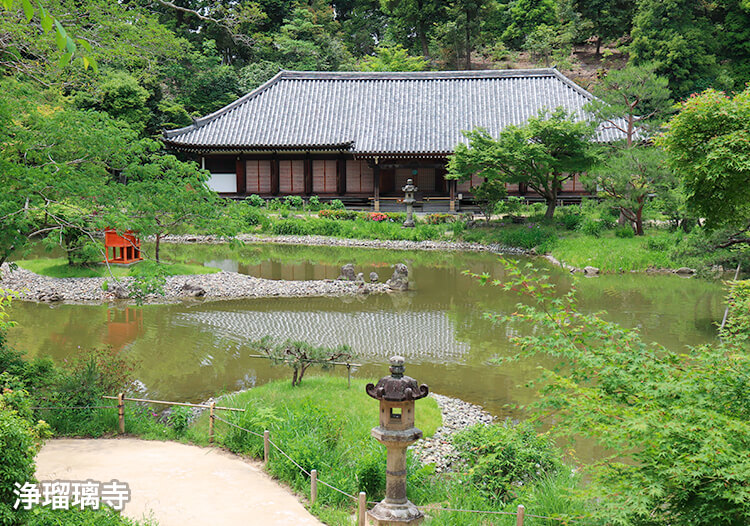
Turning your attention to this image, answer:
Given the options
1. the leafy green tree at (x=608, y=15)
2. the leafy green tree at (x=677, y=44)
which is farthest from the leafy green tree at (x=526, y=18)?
the leafy green tree at (x=677, y=44)

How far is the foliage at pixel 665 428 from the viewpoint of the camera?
4117 mm

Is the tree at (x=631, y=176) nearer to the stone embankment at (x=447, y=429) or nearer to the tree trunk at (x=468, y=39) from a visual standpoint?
the stone embankment at (x=447, y=429)

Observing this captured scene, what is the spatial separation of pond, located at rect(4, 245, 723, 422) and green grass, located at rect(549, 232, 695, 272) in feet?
2.62

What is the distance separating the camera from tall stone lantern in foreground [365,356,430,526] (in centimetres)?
633

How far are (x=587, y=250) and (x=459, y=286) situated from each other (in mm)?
6059

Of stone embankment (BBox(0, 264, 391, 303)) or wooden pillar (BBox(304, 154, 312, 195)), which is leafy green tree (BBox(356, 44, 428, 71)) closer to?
wooden pillar (BBox(304, 154, 312, 195))

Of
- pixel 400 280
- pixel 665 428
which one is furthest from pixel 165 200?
pixel 400 280

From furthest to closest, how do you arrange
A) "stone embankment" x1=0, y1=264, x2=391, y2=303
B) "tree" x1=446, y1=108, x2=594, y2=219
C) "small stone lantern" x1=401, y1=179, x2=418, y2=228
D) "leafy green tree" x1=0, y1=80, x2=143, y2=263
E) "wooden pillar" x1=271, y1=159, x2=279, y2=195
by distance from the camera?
"wooden pillar" x1=271, y1=159, x2=279, y2=195, "small stone lantern" x1=401, y1=179, x2=418, y2=228, "tree" x1=446, y1=108, x2=594, y2=219, "stone embankment" x1=0, y1=264, x2=391, y2=303, "leafy green tree" x1=0, y1=80, x2=143, y2=263


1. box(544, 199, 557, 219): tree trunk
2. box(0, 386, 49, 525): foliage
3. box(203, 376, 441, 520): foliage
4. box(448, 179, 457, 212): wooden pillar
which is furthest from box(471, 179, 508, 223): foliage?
box(0, 386, 49, 525): foliage

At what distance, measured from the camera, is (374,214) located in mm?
30672

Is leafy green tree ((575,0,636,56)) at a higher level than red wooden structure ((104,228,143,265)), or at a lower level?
higher

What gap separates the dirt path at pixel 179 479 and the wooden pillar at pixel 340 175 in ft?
89.2

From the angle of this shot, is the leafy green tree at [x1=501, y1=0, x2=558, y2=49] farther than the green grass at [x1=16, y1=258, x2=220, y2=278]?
Yes

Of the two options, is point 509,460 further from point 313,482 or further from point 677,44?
point 677,44
